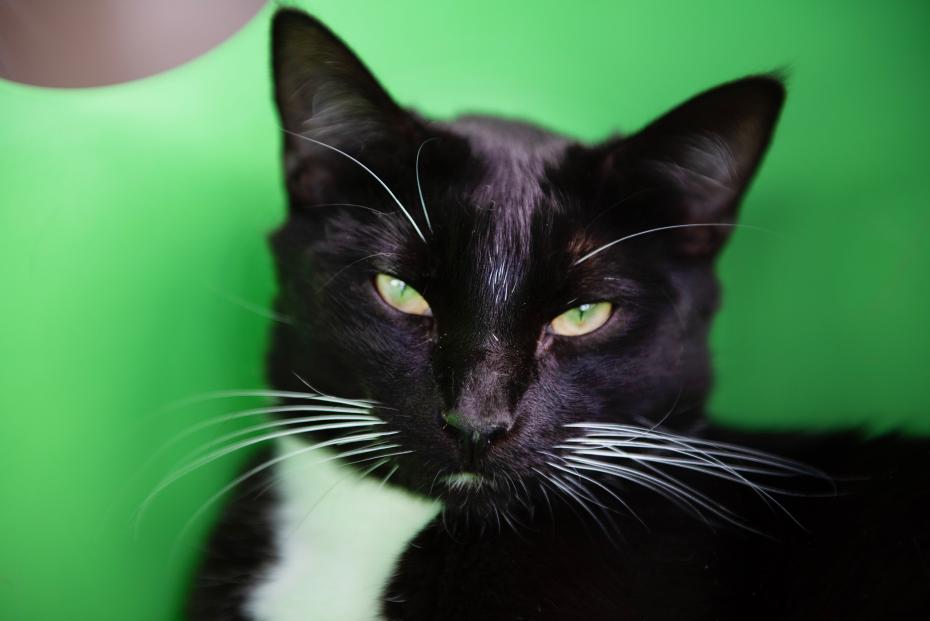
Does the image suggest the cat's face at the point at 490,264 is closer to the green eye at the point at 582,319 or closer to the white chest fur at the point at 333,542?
the green eye at the point at 582,319

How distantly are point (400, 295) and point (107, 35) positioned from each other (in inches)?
40.0

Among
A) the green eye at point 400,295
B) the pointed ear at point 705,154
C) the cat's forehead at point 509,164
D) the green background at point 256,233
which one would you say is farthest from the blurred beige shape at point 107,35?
the pointed ear at point 705,154

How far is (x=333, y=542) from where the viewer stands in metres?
1.32

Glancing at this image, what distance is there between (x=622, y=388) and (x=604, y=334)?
88 millimetres

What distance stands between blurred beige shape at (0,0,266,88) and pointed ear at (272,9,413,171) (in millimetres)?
533

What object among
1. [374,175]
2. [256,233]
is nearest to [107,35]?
[256,233]

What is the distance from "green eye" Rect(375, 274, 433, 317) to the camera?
1159mm

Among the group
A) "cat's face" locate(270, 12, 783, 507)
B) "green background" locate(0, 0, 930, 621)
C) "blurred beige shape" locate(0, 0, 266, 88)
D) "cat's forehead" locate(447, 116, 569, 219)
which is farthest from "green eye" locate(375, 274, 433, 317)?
"blurred beige shape" locate(0, 0, 266, 88)

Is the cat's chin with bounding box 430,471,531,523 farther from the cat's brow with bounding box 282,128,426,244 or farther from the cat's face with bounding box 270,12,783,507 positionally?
the cat's brow with bounding box 282,128,426,244

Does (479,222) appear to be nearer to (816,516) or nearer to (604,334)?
(604,334)

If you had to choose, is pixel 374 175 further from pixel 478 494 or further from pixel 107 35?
pixel 107 35

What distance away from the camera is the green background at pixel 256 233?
4.55 ft

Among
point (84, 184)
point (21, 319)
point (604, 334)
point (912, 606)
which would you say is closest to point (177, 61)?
point (84, 184)

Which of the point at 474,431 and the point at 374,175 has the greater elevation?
the point at 374,175
